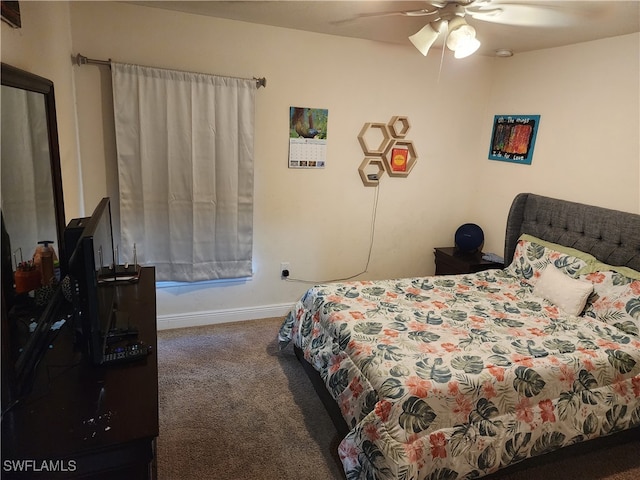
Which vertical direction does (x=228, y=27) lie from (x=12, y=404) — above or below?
above

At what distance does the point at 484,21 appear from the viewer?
98.6 inches

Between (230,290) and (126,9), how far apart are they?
2071 millimetres

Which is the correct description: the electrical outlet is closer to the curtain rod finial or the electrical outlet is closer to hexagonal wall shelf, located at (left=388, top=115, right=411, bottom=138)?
hexagonal wall shelf, located at (left=388, top=115, right=411, bottom=138)

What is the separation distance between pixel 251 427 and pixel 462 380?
1.16 meters

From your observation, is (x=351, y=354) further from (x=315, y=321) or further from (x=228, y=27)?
(x=228, y=27)

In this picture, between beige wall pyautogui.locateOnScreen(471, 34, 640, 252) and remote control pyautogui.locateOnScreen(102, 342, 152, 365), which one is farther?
beige wall pyautogui.locateOnScreen(471, 34, 640, 252)

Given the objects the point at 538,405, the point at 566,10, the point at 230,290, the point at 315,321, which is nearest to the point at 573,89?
the point at 566,10

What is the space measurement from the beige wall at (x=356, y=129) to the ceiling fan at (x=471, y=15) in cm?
74

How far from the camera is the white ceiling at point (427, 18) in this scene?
223 cm

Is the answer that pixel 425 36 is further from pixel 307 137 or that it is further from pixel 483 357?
pixel 483 357

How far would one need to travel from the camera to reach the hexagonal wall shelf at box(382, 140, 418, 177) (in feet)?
11.4

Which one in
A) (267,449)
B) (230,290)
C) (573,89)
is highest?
(573,89)

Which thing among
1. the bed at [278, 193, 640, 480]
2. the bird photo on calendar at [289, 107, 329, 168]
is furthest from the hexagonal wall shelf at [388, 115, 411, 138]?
the bed at [278, 193, 640, 480]

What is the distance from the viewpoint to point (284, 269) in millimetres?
3438
